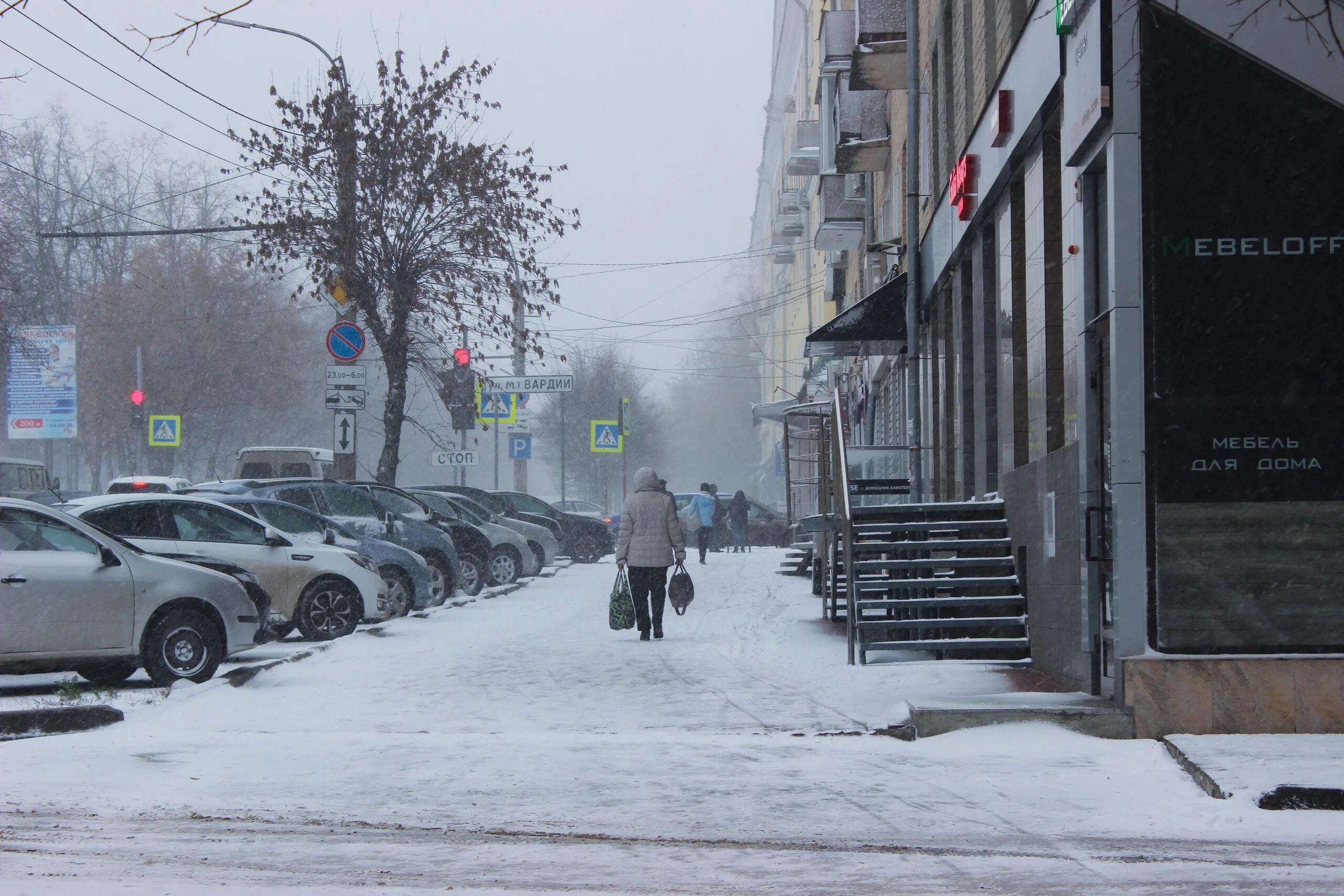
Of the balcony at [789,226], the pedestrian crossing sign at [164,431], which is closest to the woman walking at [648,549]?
the pedestrian crossing sign at [164,431]

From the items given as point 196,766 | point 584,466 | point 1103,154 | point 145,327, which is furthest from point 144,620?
point 584,466

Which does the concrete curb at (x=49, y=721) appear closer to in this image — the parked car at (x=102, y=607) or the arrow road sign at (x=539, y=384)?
the parked car at (x=102, y=607)

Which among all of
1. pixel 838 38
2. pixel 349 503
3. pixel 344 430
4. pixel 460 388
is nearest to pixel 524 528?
pixel 460 388

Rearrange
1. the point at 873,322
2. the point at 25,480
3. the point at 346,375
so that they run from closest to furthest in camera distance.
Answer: the point at 873,322 < the point at 346,375 < the point at 25,480

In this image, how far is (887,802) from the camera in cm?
705

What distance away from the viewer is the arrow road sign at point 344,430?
2197 cm

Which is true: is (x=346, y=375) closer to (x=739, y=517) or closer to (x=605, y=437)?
(x=739, y=517)

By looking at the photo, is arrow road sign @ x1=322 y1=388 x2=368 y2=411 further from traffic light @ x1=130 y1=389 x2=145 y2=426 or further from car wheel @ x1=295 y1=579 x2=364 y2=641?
traffic light @ x1=130 y1=389 x2=145 y2=426

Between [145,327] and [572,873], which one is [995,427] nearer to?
[572,873]

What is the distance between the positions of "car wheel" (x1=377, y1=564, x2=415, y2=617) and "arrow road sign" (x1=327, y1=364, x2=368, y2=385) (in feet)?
13.1

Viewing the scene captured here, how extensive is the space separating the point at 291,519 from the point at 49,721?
737cm

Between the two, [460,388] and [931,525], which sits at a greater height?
[460,388]

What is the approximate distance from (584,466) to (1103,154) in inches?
3110

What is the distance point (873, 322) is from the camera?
19.8 m
